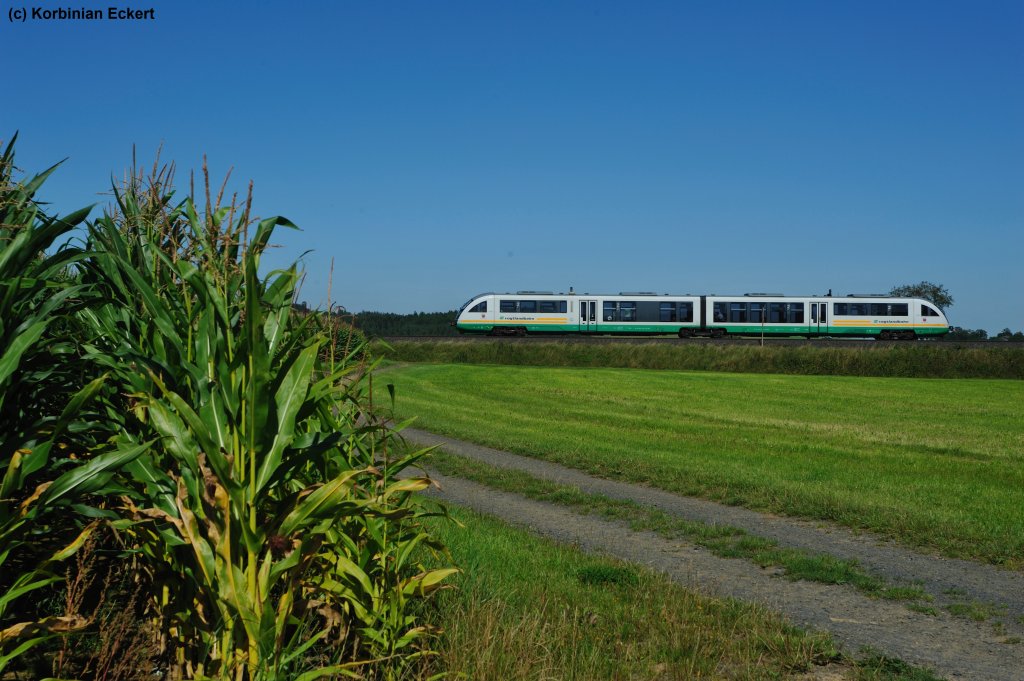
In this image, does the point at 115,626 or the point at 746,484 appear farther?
the point at 746,484

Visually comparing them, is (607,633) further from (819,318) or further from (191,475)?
(819,318)

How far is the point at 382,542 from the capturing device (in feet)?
14.3

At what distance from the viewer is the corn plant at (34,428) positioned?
137 inches

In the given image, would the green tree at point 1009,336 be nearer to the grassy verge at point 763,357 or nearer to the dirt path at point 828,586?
the grassy verge at point 763,357

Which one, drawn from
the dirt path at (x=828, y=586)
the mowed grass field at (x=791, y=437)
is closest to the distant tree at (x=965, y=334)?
the mowed grass field at (x=791, y=437)

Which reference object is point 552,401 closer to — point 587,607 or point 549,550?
point 549,550

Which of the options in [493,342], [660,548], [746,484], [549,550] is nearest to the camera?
[549,550]

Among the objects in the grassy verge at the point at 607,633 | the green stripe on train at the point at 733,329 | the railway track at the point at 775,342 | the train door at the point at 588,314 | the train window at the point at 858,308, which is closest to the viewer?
the grassy verge at the point at 607,633

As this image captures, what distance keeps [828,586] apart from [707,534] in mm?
2048

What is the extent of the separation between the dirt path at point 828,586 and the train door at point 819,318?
4355 cm

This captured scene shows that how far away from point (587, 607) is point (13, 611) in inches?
145

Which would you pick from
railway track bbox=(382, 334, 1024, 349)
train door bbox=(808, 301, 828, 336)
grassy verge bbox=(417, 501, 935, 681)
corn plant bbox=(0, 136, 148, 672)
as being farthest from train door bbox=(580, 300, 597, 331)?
corn plant bbox=(0, 136, 148, 672)

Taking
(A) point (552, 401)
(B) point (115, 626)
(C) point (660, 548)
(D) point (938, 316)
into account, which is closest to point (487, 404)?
(A) point (552, 401)

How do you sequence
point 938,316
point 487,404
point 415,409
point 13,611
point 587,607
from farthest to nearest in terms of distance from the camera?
point 938,316, point 487,404, point 415,409, point 587,607, point 13,611
